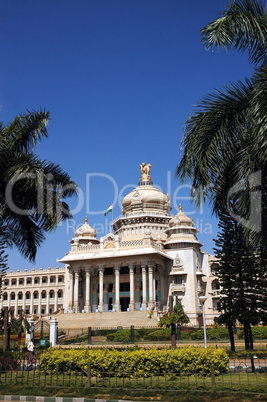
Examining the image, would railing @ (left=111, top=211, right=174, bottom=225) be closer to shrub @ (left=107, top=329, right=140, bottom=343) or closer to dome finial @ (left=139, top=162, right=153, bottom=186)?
dome finial @ (left=139, top=162, right=153, bottom=186)

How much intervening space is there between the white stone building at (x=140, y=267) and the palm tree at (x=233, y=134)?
34701 millimetres

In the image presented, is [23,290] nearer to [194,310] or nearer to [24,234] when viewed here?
[194,310]

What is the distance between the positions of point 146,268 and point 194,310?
7414 millimetres

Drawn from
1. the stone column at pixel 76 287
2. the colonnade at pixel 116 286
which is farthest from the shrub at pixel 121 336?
the stone column at pixel 76 287

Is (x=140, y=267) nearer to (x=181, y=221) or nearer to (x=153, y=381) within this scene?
(x=181, y=221)

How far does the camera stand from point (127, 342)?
28.4m

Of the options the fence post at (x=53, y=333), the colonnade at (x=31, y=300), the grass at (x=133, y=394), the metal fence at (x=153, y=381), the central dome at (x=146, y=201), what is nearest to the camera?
the grass at (x=133, y=394)

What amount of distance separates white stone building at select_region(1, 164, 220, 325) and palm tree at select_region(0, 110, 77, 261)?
29835 millimetres

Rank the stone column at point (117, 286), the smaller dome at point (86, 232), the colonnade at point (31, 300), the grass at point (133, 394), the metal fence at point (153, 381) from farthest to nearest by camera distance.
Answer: the colonnade at point (31, 300) → the smaller dome at point (86, 232) → the stone column at point (117, 286) → the metal fence at point (153, 381) → the grass at point (133, 394)

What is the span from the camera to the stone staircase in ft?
132

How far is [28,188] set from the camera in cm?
1541

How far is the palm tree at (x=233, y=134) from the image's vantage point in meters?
10.9

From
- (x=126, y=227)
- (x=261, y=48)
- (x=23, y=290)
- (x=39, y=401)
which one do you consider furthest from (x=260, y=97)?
(x=23, y=290)

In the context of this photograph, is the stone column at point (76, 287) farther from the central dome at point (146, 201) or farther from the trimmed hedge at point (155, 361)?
the trimmed hedge at point (155, 361)
